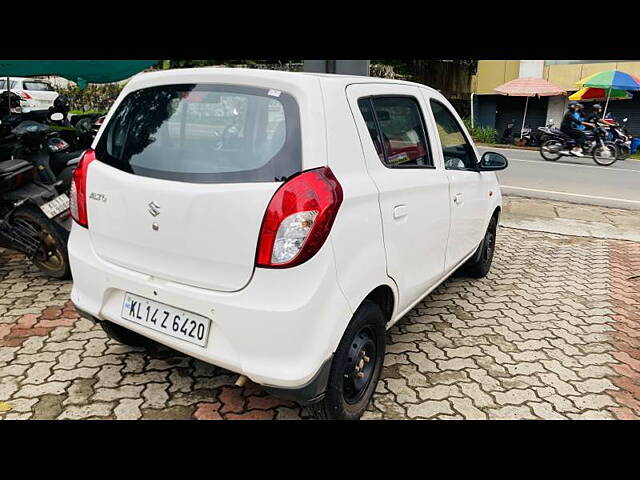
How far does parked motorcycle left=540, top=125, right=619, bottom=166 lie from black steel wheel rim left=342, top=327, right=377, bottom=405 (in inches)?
560

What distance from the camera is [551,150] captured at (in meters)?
14.7

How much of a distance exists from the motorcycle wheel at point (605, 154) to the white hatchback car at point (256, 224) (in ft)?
45.5

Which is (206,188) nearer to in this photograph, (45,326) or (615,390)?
(45,326)

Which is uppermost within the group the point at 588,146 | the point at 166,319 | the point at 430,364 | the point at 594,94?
the point at 166,319

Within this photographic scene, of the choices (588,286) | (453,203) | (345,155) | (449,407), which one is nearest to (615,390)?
(449,407)

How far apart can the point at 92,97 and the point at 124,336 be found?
954 inches

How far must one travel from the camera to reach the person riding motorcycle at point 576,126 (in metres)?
14.4

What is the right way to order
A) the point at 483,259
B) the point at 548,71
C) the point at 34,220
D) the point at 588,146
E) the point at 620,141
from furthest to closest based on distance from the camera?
the point at 548,71 → the point at 620,141 → the point at 588,146 → the point at 483,259 → the point at 34,220

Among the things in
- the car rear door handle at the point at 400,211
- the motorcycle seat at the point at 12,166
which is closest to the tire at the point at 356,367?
the car rear door handle at the point at 400,211

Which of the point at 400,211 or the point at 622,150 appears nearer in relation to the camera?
the point at 400,211

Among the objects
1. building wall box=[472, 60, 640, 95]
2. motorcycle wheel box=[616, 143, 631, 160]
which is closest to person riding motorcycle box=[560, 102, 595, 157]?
motorcycle wheel box=[616, 143, 631, 160]

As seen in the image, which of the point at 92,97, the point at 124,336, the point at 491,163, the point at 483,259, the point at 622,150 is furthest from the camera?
the point at 92,97

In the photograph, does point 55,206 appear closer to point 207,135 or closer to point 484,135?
point 207,135

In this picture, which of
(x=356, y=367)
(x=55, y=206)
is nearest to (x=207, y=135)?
(x=356, y=367)
